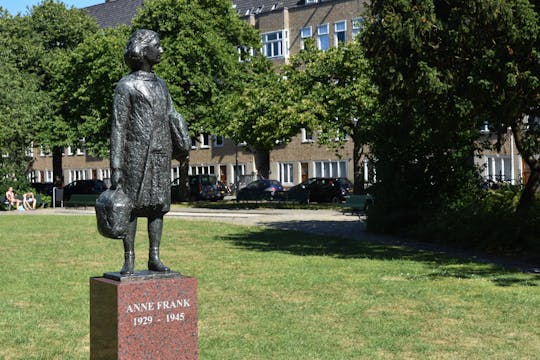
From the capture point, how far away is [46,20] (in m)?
47.2

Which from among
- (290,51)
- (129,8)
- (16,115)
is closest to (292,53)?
(290,51)

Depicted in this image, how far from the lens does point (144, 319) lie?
6.64m

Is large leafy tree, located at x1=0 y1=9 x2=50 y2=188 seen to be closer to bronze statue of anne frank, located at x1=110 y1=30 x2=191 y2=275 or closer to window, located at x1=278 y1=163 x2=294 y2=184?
window, located at x1=278 y1=163 x2=294 y2=184

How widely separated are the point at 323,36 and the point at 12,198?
25.7 metres

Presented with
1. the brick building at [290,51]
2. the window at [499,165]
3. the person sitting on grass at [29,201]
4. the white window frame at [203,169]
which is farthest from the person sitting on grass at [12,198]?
the window at [499,165]

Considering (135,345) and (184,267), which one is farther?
(184,267)

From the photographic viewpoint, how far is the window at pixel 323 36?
55281 millimetres

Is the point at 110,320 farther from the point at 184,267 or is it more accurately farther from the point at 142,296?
the point at 184,267

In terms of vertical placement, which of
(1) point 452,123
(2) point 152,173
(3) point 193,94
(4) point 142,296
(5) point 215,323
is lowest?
(5) point 215,323

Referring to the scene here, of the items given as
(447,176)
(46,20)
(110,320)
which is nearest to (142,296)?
(110,320)

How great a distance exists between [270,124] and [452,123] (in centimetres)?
1684

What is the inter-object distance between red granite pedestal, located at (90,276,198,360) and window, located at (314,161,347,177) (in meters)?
48.1

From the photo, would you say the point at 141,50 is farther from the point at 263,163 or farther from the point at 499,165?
the point at 263,163

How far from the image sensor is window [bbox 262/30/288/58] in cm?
5697
